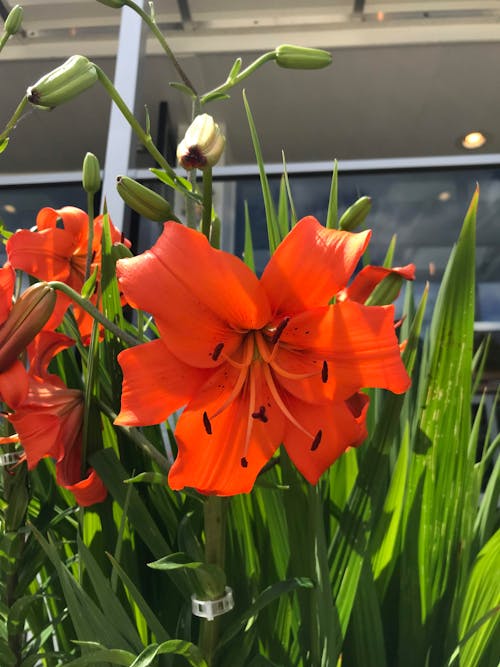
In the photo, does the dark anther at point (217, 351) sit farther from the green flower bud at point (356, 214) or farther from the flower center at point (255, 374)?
the green flower bud at point (356, 214)

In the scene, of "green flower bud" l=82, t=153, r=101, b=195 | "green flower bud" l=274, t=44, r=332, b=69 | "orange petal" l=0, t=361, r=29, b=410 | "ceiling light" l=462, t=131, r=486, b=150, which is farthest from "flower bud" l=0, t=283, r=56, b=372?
"ceiling light" l=462, t=131, r=486, b=150

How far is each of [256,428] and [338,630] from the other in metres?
0.14

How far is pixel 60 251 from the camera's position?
13.9 inches

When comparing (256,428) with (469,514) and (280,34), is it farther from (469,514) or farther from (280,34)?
(280,34)

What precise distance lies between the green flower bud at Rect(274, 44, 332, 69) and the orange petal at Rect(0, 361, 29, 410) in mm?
242

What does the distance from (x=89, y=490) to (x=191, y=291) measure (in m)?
0.12

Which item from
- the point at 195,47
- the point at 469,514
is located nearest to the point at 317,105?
the point at 195,47

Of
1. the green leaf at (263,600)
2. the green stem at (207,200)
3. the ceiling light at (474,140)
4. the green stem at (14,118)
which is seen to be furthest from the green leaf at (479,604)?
the ceiling light at (474,140)

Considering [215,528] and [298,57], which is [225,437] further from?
[298,57]

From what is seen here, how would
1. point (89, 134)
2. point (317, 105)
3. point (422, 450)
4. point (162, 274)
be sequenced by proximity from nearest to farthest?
1. point (162, 274)
2. point (422, 450)
3. point (317, 105)
4. point (89, 134)

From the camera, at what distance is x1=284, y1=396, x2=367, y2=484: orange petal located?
0.77ft

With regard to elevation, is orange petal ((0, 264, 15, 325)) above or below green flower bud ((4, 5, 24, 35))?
below

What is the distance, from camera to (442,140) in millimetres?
3082

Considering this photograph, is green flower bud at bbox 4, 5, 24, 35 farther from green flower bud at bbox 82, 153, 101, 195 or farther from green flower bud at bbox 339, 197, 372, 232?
green flower bud at bbox 339, 197, 372, 232
